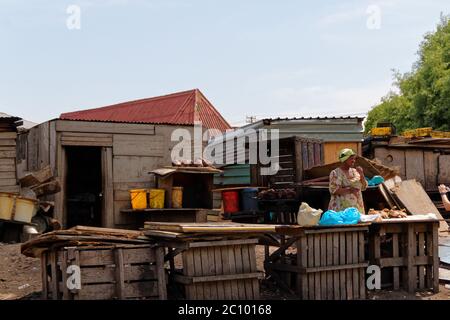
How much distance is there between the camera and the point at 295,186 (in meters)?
12.3

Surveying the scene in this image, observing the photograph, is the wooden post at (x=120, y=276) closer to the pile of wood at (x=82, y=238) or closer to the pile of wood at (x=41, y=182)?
the pile of wood at (x=82, y=238)

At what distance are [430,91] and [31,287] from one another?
24880mm

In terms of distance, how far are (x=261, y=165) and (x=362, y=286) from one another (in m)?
5.87

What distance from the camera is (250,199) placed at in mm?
13141

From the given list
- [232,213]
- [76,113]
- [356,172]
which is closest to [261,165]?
[232,213]

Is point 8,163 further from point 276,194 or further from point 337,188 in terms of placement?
point 337,188

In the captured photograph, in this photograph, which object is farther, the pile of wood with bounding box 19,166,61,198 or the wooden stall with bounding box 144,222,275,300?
the pile of wood with bounding box 19,166,61,198

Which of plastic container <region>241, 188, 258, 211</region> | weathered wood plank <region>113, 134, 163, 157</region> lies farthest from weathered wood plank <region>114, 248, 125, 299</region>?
weathered wood plank <region>113, 134, 163, 157</region>

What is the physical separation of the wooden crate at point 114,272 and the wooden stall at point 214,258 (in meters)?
0.29

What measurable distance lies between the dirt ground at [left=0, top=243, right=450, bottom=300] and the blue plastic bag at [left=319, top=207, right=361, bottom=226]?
49.4 inches

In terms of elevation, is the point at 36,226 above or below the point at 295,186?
below

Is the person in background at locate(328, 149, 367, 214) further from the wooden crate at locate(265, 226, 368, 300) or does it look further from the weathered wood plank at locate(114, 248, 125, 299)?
the weathered wood plank at locate(114, 248, 125, 299)

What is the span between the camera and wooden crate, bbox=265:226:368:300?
880cm

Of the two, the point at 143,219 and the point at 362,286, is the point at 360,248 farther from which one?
the point at 143,219
